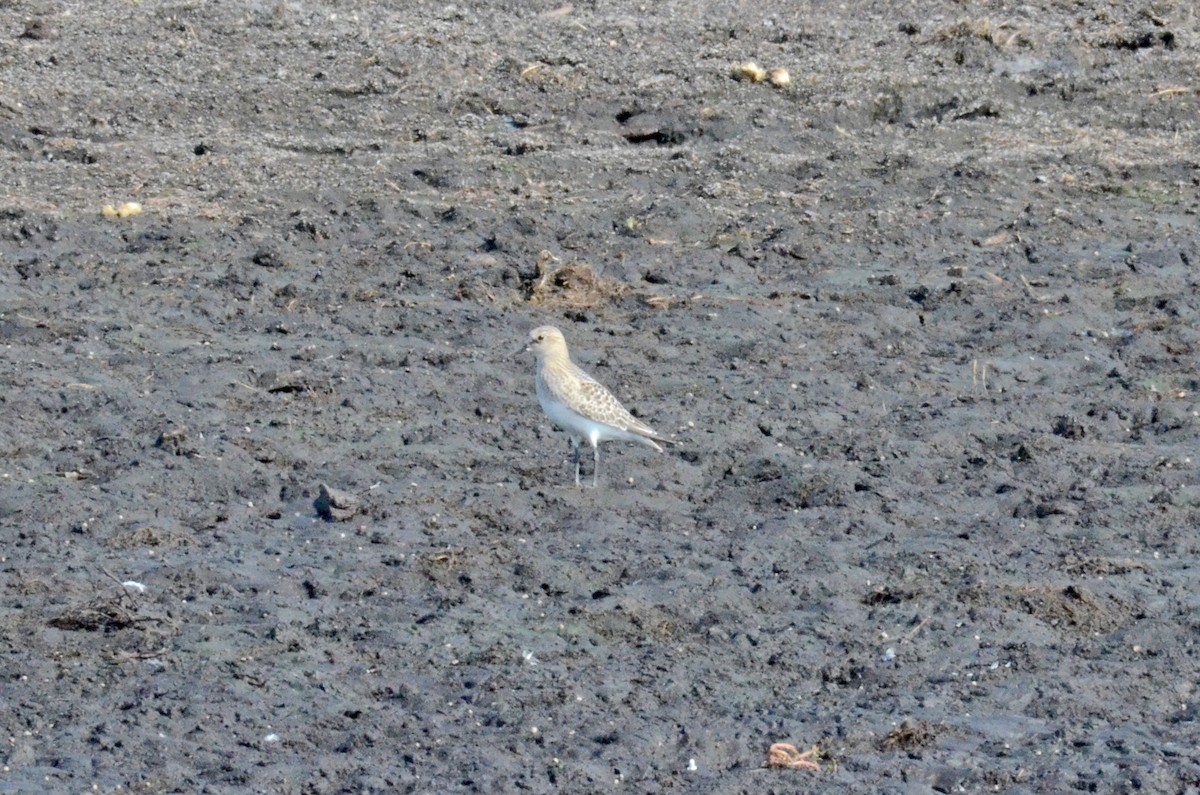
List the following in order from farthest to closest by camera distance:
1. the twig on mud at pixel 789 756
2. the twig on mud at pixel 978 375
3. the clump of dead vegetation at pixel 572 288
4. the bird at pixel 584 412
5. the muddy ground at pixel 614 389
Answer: the clump of dead vegetation at pixel 572 288 < the twig on mud at pixel 978 375 < the bird at pixel 584 412 < the muddy ground at pixel 614 389 < the twig on mud at pixel 789 756

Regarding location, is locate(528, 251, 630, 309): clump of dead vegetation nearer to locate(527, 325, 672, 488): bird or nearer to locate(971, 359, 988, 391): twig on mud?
locate(527, 325, 672, 488): bird

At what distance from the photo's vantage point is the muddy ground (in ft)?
20.7

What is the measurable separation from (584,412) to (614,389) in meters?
1.18

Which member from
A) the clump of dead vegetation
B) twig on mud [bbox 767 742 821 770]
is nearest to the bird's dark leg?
the clump of dead vegetation

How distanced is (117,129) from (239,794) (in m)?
9.07

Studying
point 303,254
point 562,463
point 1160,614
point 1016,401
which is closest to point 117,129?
point 303,254

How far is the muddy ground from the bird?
239 millimetres

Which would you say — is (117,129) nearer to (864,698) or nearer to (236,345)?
(236,345)

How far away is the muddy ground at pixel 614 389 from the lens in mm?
6316

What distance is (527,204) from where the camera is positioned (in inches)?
492

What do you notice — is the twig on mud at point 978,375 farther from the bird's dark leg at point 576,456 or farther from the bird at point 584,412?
the bird's dark leg at point 576,456

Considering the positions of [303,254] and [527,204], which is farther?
[527,204]

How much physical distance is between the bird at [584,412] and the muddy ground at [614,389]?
0.24 metres

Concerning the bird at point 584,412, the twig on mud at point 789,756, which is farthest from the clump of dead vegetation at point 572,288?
the twig on mud at point 789,756
